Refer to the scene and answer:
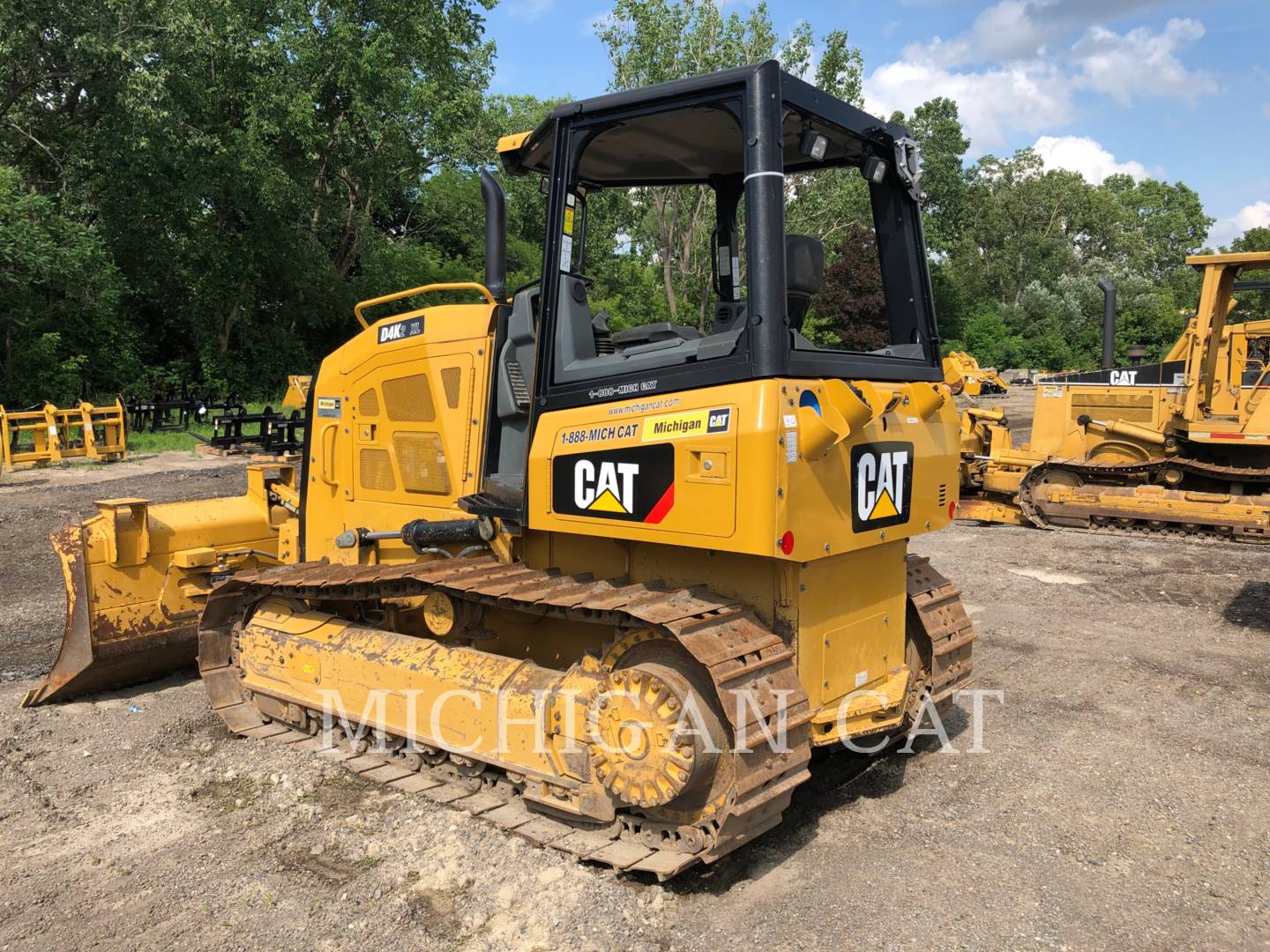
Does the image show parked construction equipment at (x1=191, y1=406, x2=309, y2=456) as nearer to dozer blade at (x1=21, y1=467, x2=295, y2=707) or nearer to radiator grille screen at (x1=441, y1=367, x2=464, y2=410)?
dozer blade at (x1=21, y1=467, x2=295, y2=707)

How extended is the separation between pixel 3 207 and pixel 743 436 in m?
21.1

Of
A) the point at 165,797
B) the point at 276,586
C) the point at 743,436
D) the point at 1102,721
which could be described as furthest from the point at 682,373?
the point at 1102,721

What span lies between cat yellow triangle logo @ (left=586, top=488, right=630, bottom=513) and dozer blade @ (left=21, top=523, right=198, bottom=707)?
3566 millimetres

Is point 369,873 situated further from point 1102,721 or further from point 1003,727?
point 1102,721

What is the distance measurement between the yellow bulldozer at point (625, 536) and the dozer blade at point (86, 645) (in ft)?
0.08

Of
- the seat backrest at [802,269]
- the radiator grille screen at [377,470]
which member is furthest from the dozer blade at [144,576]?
the seat backrest at [802,269]

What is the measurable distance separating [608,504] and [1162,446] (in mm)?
10791

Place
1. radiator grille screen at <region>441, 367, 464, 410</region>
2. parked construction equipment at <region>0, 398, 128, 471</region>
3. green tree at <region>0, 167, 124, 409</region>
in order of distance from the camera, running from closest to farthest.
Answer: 1. radiator grille screen at <region>441, 367, 464, 410</region>
2. parked construction equipment at <region>0, 398, 128, 471</region>
3. green tree at <region>0, 167, 124, 409</region>

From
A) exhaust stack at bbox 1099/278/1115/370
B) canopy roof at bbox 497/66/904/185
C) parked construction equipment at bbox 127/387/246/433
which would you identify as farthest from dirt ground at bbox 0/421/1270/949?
parked construction equipment at bbox 127/387/246/433

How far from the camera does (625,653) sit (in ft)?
12.4

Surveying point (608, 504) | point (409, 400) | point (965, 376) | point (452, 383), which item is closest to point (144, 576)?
point (409, 400)

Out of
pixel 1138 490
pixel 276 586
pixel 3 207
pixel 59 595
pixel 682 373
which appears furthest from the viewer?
pixel 3 207

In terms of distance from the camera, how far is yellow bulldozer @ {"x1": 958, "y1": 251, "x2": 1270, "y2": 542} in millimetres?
11203

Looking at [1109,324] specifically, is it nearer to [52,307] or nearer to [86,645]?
[86,645]
